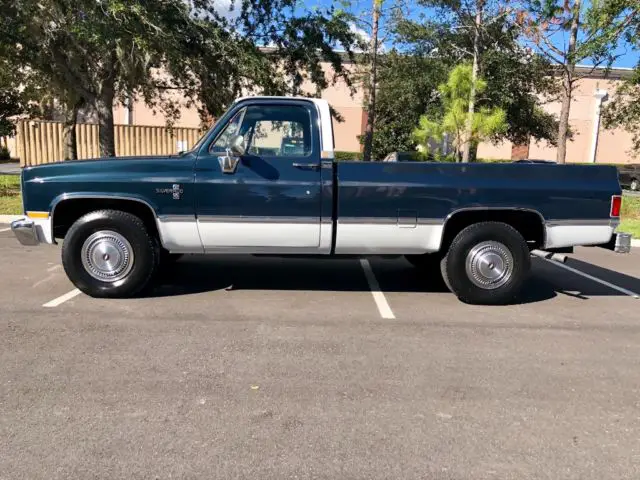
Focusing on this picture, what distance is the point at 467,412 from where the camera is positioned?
3.46 meters

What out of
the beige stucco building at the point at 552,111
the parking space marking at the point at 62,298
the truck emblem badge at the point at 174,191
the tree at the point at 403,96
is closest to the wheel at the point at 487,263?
the truck emblem badge at the point at 174,191

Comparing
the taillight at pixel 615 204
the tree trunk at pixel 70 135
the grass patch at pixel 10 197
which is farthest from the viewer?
the tree trunk at pixel 70 135

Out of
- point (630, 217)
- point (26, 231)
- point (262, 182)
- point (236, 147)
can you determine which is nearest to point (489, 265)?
point (262, 182)

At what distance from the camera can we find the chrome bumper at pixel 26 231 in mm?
5453

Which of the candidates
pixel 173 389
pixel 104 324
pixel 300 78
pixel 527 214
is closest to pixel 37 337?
pixel 104 324

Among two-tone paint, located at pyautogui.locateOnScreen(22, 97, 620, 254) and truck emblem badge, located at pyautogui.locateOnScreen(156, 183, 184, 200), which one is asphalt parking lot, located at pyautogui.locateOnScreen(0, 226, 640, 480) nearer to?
two-tone paint, located at pyautogui.locateOnScreen(22, 97, 620, 254)

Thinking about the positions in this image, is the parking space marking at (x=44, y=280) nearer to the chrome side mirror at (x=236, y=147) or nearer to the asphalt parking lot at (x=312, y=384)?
the asphalt parking lot at (x=312, y=384)

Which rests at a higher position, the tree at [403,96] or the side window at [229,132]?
the tree at [403,96]

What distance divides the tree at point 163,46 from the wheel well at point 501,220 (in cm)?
867

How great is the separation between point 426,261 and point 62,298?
436cm

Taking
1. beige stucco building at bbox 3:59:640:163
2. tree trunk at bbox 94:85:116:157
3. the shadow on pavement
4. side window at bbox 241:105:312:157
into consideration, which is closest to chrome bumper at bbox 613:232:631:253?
the shadow on pavement

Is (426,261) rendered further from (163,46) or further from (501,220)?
(163,46)

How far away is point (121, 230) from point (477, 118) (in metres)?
13.3

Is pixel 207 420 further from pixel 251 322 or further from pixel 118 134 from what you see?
pixel 118 134
